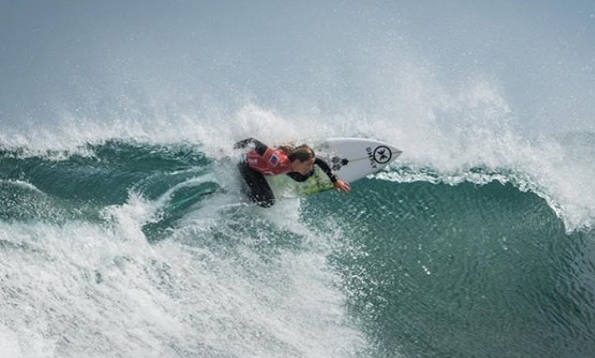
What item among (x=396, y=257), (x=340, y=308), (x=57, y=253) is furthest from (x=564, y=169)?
(x=57, y=253)

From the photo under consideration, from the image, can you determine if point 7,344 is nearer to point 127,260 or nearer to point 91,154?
point 127,260

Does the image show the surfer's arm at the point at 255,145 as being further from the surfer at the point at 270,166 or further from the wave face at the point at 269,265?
the wave face at the point at 269,265

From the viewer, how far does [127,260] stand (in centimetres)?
593

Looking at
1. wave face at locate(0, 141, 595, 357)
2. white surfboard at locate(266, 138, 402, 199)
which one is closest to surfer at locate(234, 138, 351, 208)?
wave face at locate(0, 141, 595, 357)

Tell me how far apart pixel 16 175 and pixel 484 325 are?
698cm

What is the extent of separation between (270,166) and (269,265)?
1.45 meters

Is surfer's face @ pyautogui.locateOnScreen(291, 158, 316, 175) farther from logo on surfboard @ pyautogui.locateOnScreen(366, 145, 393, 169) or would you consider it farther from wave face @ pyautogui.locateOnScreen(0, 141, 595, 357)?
logo on surfboard @ pyautogui.locateOnScreen(366, 145, 393, 169)

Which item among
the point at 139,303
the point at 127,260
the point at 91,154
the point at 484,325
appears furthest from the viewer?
the point at 91,154

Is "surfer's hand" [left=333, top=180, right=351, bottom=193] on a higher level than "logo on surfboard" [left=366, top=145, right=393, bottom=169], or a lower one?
lower

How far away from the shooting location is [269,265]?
6605mm

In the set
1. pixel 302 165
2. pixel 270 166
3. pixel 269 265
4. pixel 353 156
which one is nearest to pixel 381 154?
pixel 353 156

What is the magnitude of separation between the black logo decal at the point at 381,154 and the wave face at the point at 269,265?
509mm

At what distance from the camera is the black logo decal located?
324 inches

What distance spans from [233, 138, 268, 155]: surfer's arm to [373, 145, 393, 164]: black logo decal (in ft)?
6.42
